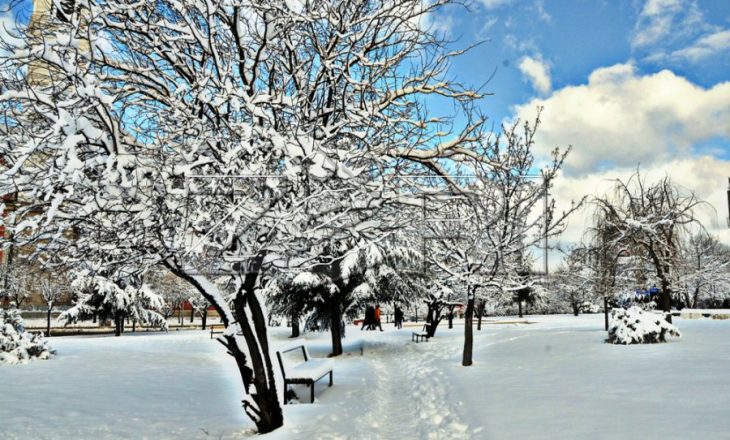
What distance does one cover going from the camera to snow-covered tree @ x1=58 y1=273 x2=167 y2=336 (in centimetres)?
2734

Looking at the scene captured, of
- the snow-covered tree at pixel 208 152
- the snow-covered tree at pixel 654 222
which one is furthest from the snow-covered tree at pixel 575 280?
the snow-covered tree at pixel 208 152

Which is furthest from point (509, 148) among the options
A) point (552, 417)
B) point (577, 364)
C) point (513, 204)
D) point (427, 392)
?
point (552, 417)

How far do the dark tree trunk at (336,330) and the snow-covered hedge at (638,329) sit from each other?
8.73m

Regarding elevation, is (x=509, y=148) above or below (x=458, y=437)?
above

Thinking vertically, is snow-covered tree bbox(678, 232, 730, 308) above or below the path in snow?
above

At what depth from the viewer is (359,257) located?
1819cm

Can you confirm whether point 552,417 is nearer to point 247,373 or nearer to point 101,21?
point 247,373

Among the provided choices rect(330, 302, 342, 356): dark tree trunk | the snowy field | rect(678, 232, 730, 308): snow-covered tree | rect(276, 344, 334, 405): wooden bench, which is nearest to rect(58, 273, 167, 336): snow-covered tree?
the snowy field

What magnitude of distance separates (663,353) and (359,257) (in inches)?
371

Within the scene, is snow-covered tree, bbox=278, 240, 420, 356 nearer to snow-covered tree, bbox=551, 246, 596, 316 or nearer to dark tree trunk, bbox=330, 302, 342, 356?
dark tree trunk, bbox=330, 302, 342, 356

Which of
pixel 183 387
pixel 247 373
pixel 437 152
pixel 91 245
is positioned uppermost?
pixel 437 152

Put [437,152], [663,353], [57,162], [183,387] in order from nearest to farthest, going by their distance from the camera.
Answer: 1. [57,162]
2. [437,152]
3. [183,387]
4. [663,353]

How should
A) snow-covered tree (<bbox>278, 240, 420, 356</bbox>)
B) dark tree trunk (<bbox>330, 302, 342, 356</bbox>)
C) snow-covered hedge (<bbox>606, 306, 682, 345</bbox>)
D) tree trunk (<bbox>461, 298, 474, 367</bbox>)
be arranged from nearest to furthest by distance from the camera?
tree trunk (<bbox>461, 298, 474, 367</bbox>), snow-covered hedge (<bbox>606, 306, 682, 345</bbox>), snow-covered tree (<bbox>278, 240, 420, 356</bbox>), dark tree trunk (<bbox>330, 302, 342, 356</bbox>)

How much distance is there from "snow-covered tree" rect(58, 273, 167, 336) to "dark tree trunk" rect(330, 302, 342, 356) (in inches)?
541
